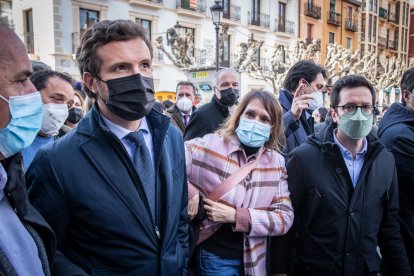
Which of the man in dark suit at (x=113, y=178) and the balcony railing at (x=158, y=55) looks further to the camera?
the balcony railing at (x=158, y=55)

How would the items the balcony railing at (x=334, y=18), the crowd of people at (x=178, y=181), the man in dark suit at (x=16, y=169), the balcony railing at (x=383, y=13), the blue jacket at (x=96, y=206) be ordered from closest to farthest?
the man in dark suit at (x=16, y=169) < the crowd of people at (x=178, y=181) < the blue jacket at (x=96, y=206) < the balcony railing at (x=334, y=18) < the balcony railing at (x=383, y=13)

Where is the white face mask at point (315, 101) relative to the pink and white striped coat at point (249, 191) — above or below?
above

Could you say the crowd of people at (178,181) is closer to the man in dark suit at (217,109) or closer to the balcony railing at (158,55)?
the man in dark suit at (217,109)

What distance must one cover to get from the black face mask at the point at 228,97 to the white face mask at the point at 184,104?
7.35 feet

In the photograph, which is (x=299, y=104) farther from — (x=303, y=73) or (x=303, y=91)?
(x=303, y=73)

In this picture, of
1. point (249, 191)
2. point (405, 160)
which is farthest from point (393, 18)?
point (249, 191)

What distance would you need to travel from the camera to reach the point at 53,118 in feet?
9.31

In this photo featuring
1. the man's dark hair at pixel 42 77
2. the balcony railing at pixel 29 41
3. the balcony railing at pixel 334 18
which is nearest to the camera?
the man's dark hair at pixel 42 77

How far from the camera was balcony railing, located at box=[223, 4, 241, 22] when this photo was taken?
23961 millimetres

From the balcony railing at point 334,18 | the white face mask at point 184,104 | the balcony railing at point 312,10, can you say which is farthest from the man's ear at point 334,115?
the balcony railing at point 334,18

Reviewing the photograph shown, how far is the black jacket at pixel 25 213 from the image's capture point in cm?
149

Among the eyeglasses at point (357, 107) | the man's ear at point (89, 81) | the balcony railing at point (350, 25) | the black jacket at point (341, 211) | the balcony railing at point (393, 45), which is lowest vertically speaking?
the black jacket at point (341, 211)

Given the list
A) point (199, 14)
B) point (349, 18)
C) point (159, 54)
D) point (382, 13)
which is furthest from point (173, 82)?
point (382, 13)

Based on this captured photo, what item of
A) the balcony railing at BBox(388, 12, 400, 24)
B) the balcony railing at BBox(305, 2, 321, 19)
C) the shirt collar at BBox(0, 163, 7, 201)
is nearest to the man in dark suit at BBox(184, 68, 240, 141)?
the shirt collar at BBox(0, 163, 7, 201)
